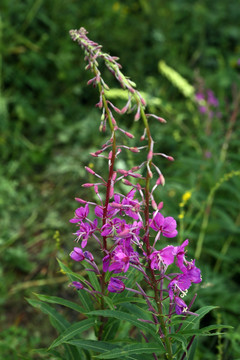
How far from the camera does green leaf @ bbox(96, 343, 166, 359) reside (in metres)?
1.21

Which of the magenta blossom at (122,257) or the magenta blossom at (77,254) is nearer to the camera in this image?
the magenta blossom at (122,257)

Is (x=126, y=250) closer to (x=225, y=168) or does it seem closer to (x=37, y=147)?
(x=225, y=168)

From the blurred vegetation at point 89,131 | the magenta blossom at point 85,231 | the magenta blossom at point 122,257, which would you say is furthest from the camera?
the blurred vegetation at point 89,131

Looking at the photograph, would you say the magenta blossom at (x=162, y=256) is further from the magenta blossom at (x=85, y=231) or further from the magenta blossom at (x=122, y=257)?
the magenta blossom at (x=85, y=231)

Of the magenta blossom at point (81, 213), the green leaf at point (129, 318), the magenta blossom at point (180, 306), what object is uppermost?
the magenta blossom at point (81, 213)

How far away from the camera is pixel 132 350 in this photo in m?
1.22

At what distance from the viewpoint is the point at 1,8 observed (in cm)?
398

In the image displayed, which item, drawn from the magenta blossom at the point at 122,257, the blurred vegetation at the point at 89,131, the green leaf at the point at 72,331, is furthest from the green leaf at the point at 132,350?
the blurred vegetation at the point at 89,131

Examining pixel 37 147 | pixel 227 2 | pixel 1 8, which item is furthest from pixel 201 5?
pixel 37 147

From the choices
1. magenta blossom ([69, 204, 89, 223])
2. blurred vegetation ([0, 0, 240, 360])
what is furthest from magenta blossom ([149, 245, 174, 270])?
blurred vegetation ([0, 0, 240, 360])

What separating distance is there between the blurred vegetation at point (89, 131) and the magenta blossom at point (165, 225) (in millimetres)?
976

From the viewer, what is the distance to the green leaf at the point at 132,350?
1213mm

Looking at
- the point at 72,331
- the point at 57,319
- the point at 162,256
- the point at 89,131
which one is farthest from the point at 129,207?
the point at 89,131

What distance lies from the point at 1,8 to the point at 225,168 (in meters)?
2.55
